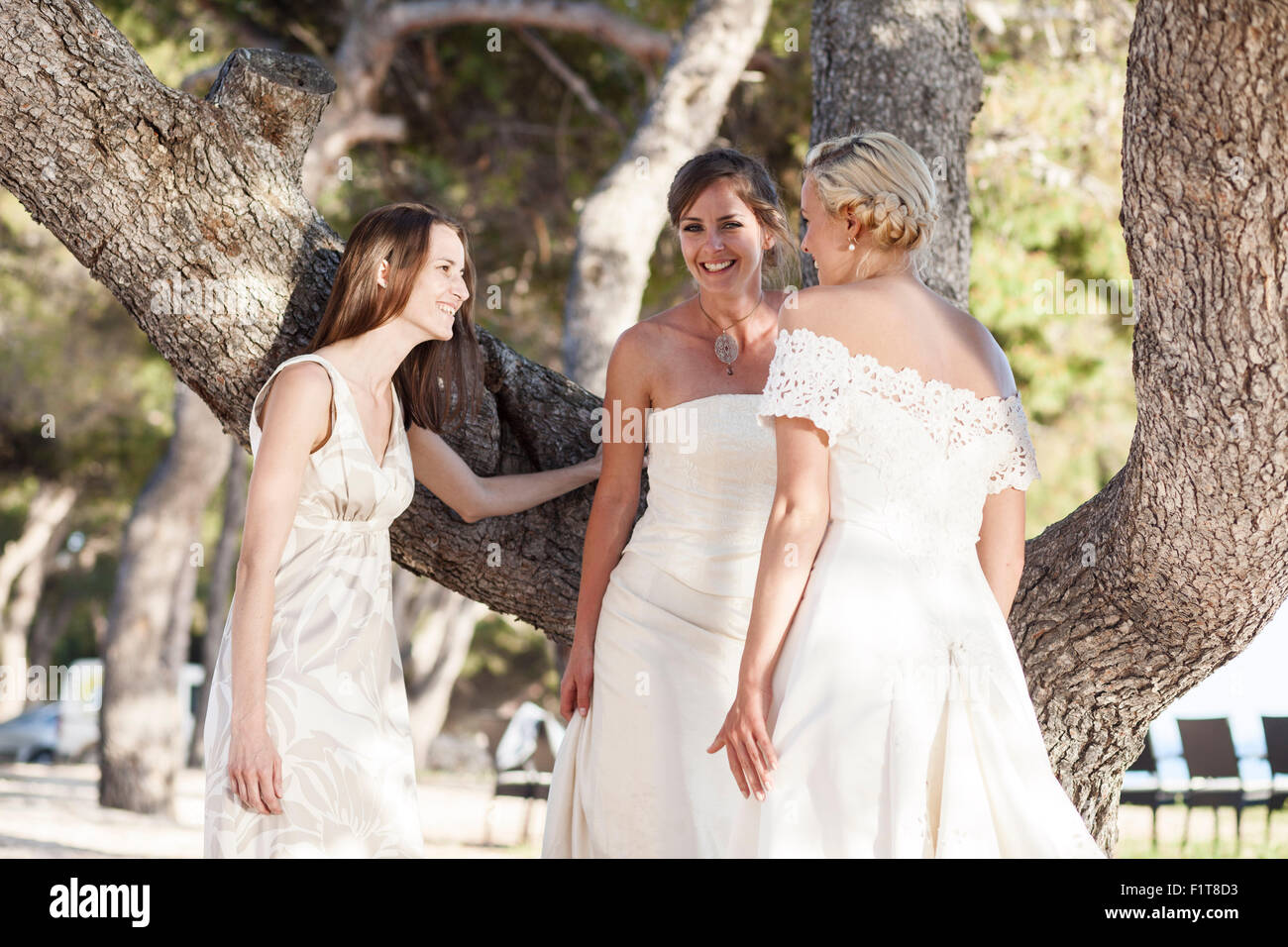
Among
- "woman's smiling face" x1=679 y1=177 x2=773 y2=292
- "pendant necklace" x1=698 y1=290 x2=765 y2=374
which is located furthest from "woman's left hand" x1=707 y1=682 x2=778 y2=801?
"woman's smiling face" x1=679 y1=177 x2=773 y2=292

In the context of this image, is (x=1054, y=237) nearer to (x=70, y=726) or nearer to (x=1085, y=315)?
(x=1085, y=315)

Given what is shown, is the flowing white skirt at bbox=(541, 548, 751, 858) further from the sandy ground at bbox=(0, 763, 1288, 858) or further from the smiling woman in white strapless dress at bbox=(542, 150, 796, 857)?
the sandy ground at bbox=(0, 763, 1288, 858)

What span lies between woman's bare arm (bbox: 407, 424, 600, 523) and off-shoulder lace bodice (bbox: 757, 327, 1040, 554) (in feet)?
4.42

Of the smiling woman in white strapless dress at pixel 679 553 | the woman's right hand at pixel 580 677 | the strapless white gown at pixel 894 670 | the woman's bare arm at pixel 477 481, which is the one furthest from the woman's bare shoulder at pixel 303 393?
the strapless white gown at pixel 894 670

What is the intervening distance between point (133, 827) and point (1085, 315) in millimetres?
9449

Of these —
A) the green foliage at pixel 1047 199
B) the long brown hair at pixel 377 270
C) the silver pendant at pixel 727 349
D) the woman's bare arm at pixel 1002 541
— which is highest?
the green foliage at pixel 1047 199

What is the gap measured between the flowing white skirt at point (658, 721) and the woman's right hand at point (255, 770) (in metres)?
0.92

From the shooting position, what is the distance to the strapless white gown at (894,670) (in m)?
2.76

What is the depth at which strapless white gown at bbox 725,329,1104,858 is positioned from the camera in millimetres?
2760

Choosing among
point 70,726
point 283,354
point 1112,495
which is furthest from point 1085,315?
point 70,726

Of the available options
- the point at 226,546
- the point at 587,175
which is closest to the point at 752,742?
the point at 587,175

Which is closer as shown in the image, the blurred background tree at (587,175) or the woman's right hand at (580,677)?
the woman's right hand at (580,677)

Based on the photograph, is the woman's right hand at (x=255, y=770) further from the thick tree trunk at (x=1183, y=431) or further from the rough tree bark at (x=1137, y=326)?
the thick tree trunk at (x=1183, y=431)

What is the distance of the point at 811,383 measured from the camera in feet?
9.21
